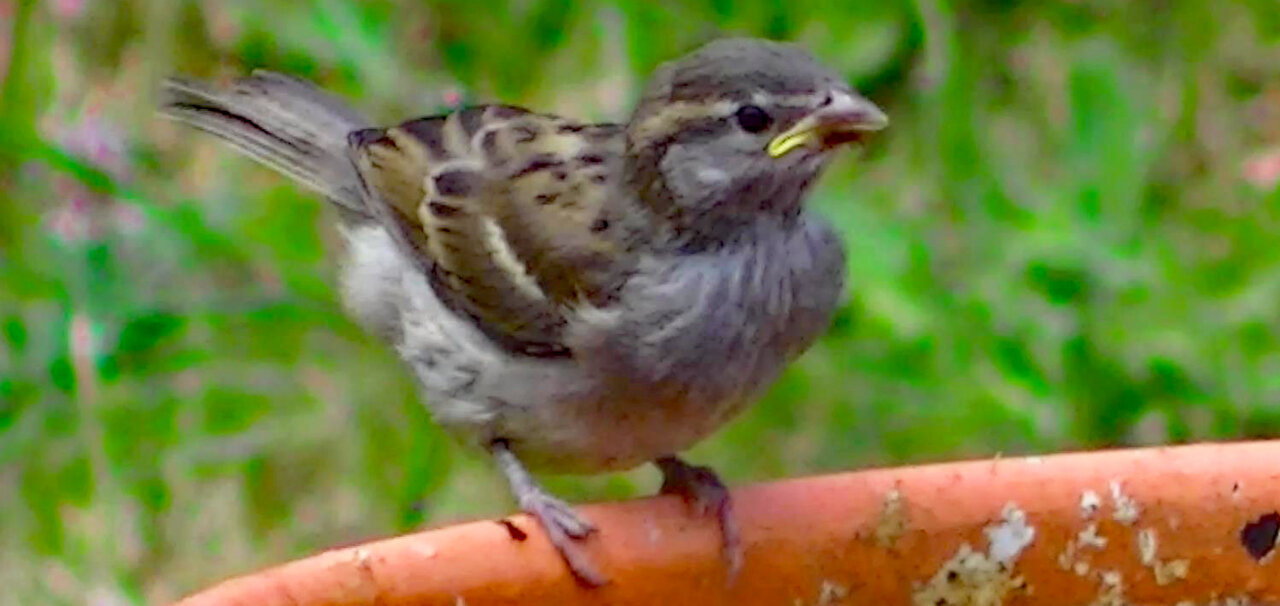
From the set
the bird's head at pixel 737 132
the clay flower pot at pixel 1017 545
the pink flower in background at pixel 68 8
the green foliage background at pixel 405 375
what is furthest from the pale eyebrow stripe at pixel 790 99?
the pink flower in background at pixel 68 8

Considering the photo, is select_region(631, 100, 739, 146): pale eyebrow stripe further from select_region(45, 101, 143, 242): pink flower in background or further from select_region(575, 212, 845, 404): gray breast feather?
select_region(45, 101, 143, 242): pink flower in background

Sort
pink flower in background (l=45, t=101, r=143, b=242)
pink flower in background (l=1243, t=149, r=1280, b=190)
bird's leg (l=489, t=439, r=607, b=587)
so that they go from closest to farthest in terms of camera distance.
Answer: bird's leg (l=489, t=439, r=607, b=587)
pink flower in background (l=45, t=101, r=143, b=242)
pink flower in background (l=1243, t=149, r=1280, b=190)

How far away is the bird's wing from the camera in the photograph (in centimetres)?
224

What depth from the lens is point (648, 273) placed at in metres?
2.21

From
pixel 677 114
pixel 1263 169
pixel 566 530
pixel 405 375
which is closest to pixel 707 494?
pixel 566 530

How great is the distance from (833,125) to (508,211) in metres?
0.37

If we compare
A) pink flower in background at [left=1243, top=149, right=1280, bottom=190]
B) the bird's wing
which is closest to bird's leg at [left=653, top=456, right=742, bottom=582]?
the bird's wing

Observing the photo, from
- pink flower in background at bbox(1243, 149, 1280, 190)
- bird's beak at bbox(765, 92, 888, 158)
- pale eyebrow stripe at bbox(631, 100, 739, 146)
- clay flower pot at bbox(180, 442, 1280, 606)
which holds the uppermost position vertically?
pink flower in background at bbox(1243, 149, 1280, 190)

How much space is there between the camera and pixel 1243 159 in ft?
12.0

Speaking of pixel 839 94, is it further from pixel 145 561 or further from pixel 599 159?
pixel 145 561

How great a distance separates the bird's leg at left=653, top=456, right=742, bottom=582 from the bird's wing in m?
0.16

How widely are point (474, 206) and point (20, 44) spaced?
1.28m

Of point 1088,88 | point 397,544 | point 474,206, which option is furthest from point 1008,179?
point 397,544

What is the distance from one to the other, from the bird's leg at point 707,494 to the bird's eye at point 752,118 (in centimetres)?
30
